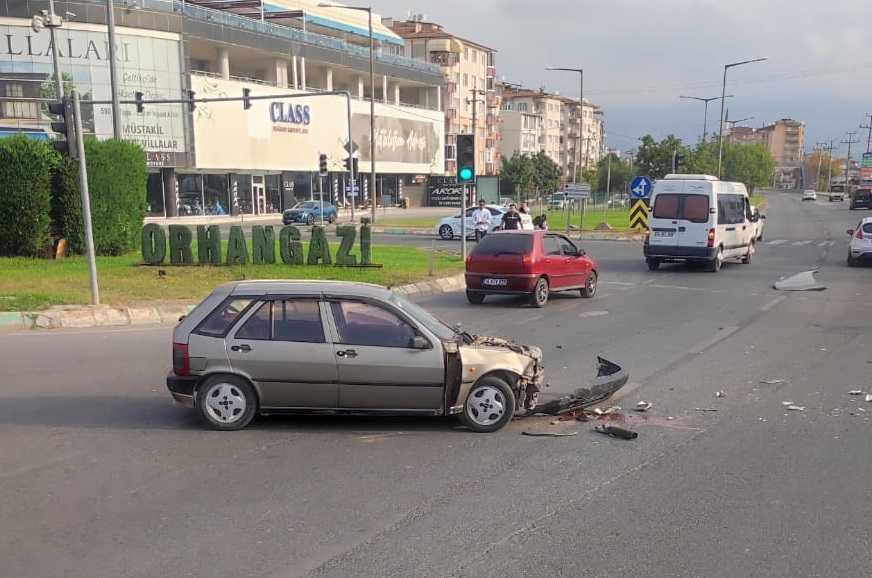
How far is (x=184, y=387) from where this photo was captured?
278 inches

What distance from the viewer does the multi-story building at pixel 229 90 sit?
148 ft

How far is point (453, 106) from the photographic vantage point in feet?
309

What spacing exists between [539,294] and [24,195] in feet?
44.7

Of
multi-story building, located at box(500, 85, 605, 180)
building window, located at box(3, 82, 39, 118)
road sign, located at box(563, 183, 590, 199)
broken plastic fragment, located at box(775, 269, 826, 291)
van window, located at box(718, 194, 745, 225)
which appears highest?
multi-story building, located at box(500, 85, 605, 180)

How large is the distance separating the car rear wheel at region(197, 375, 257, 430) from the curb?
6.95 meters

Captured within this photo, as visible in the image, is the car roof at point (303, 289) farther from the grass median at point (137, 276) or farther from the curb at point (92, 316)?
the grass median at point (137, 276)

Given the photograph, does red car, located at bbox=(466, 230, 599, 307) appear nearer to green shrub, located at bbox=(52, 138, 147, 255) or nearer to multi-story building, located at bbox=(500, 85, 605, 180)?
green shrub, located at bbox=(52, 138, 147, 255)

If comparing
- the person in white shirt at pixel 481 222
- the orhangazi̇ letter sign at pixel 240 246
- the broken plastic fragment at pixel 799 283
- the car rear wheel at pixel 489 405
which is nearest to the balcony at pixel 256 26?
the person in white shirt at pixel 481 222

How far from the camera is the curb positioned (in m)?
12.8

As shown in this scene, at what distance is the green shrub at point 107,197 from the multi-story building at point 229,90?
13.6 m

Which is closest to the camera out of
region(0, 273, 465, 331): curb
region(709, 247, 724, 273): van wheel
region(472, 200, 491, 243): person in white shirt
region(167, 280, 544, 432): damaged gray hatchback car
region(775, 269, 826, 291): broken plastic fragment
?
region(167, 280, 544, 432): damaged gray hatchback car

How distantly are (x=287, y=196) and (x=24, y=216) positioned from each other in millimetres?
43112

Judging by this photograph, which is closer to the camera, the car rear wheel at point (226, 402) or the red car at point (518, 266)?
the car rear wheel at point (226, 402)

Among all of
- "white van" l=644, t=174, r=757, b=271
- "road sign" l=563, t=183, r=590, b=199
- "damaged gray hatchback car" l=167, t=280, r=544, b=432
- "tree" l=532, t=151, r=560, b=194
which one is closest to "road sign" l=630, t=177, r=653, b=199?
"road sign" l=563, t=183, r=590, b=199
